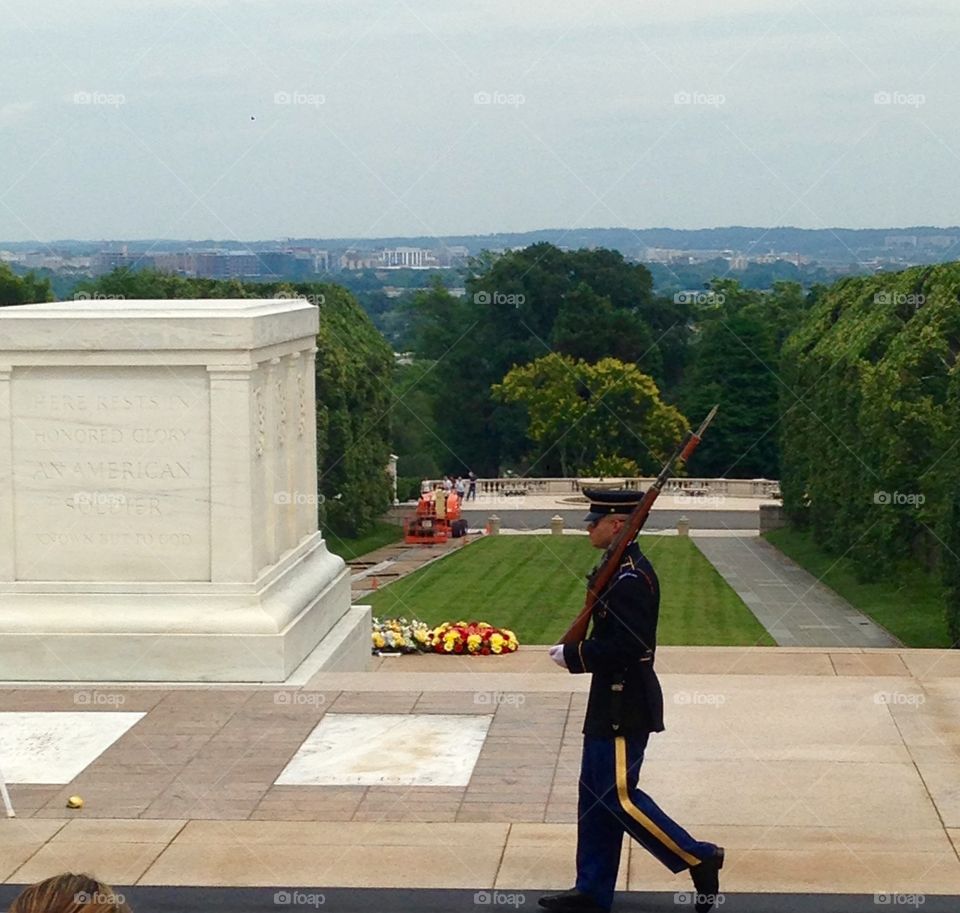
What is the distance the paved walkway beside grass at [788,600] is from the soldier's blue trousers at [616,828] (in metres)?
24.5

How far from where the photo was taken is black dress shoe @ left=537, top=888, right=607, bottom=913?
8.63 meters

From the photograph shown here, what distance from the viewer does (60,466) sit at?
1453 cm

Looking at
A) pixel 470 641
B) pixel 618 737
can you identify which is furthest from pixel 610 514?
pixel 470 641

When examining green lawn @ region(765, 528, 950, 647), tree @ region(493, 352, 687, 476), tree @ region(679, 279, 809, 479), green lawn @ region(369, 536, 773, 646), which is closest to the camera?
green lawn @ region(369, 536, 773, 646)

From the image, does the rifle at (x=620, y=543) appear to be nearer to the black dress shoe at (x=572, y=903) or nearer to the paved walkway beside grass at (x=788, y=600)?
the black dress shoe at (x=572, y=903)

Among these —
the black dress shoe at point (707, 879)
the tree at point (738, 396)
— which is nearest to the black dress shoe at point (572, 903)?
the black dress shoe at point (707, 879)

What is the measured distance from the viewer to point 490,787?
1117 cm

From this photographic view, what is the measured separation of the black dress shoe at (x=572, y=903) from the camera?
28.3ft

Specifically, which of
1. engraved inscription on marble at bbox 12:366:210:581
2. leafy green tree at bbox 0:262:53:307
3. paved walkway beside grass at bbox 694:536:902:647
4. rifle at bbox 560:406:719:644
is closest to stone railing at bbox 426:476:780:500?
paved walkway beside grass at bbox 694:536:902:647

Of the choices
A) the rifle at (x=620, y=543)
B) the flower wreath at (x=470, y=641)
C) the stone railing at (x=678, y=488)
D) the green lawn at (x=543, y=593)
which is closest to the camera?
the rifle at (x=620, y=543)

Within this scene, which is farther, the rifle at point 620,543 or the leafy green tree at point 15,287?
the leafy green tree at point 15,287

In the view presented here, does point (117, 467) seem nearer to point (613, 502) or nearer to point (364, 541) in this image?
point (613, 502)

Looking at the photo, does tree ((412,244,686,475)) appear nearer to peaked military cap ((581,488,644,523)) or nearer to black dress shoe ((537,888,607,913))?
peaked military cap ((581,488,644,523))

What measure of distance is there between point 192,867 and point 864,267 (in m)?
82.7
